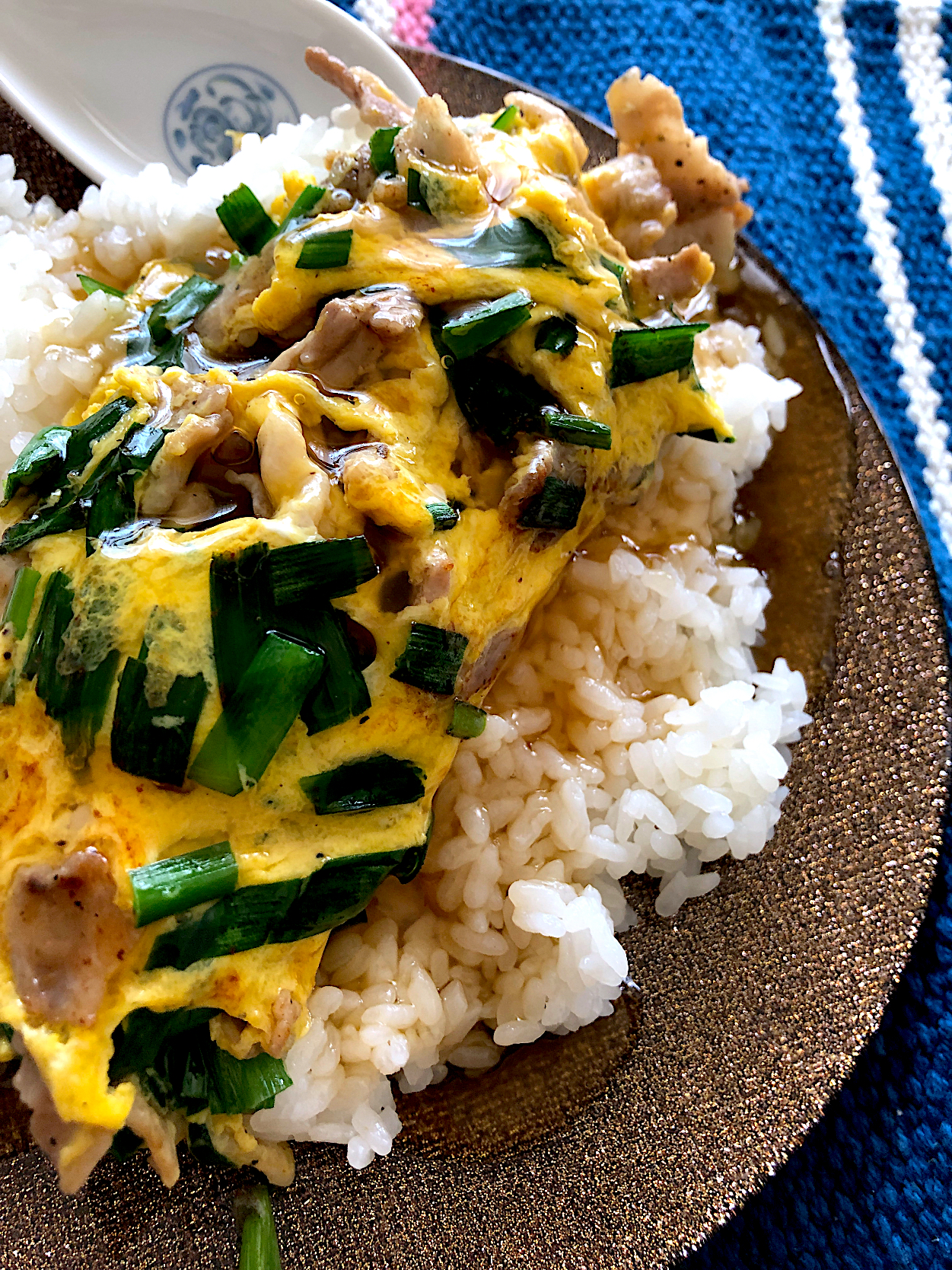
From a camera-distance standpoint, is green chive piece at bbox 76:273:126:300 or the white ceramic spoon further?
the white ceramic spoon

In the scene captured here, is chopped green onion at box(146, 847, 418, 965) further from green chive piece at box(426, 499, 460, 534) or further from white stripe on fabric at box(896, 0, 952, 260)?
white stripe on fabric at box(896, 0, 952, 260)

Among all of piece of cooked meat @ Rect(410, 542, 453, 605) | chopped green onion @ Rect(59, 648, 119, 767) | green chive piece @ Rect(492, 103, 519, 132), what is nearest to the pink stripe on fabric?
green chive piece @ Rect(492, 103, 519, 132)

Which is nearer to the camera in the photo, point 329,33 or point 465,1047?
point 465,1047

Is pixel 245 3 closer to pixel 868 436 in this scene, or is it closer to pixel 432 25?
pixel 432 25

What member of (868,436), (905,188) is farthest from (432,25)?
(868,436)

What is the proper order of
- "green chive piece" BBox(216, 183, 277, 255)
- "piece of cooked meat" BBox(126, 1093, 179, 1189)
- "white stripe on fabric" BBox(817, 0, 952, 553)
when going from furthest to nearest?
"white stripe on fabric" BBox(817, 0, 952, 553)
"green chive piece" BBox(216, 183, 277, 255)
"piece of cooked meat" BBox(126, 1093, 179, 1189)

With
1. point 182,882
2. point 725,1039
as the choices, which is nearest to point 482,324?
point 182,882

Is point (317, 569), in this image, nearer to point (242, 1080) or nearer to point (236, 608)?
point (236, 608)

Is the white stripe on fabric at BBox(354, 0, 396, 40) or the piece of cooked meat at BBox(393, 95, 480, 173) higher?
the white stripe on fabric at BBox(354, 0, 396, 40)
